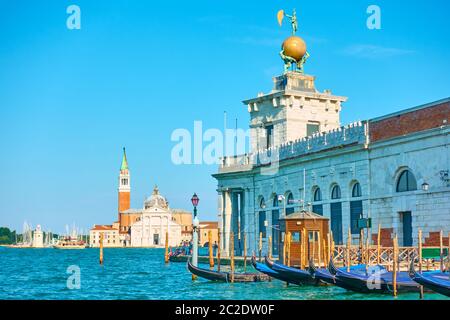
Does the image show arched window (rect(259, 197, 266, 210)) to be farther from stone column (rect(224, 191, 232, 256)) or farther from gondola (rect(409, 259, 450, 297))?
gondola (rect(409, 259, 450, 297))

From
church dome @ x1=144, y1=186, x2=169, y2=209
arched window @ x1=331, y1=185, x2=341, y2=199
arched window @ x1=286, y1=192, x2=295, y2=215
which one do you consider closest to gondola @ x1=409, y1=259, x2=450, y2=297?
arched window @ x1=331, y1=185, x2=341, y2=199

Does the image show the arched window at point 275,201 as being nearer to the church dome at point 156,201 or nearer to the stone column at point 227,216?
the stone column at point 227,216

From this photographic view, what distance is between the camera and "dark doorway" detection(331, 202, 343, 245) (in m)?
40.6

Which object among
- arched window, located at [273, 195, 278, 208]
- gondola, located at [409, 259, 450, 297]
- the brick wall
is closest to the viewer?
gondola, located at [409, 259, 450, 297]

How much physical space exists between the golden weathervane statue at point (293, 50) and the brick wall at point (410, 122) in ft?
44.7

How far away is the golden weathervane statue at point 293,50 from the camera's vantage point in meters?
50.3

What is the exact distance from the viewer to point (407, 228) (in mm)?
35344

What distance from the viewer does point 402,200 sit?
3525cm

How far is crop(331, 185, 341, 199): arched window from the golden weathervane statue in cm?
1167

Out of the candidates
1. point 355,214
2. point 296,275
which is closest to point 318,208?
point 355,214

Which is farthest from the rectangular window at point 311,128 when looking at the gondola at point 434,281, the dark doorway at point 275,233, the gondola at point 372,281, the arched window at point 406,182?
the gondola at point 434,281

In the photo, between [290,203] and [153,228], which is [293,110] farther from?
[153,228]
